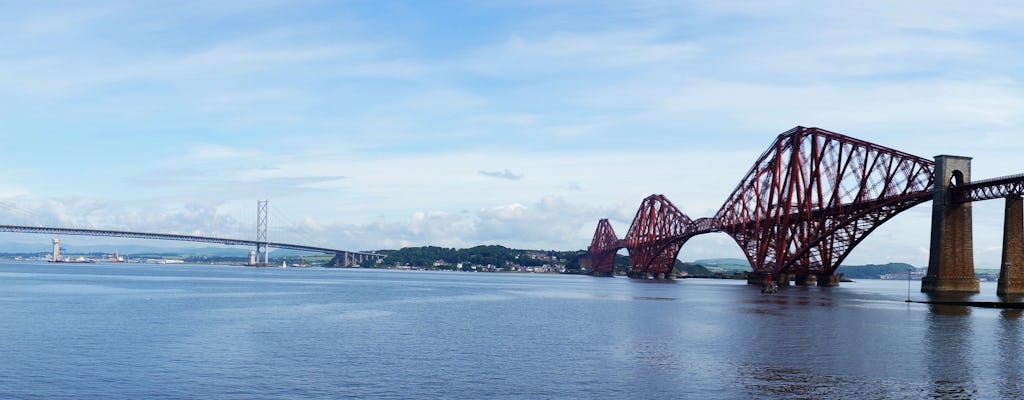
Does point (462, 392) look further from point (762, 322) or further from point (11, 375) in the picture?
point (762, 322)

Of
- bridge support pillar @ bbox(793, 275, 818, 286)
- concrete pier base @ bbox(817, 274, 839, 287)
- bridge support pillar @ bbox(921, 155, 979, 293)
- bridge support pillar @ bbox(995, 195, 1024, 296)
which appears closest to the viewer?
bridge support pillar @ bbox(995, 195, 1024, 296)

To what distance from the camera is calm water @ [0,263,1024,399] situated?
32.0 metres

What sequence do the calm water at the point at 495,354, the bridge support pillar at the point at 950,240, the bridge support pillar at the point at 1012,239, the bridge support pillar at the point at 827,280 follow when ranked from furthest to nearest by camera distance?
1. the bridge support pillar at the point at 827,280
2. the bridge support pillar at the point at 950,240
3. the bridge support pillar at the point at 1012,239
4. the calm water at the point at 495,354

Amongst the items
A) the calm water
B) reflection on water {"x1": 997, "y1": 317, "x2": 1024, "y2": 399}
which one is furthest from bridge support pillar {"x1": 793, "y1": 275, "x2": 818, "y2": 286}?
reflection on water {"x1": 997, "y1": 317, "x2": 1024, "y2": 399}

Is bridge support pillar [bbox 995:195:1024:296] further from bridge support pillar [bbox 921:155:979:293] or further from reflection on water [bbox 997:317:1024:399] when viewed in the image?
reflection on water [bbox 997:317:1024:399]

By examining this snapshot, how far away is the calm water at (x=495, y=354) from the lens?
32000 millimetres

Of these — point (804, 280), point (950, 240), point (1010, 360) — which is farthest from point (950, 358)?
point (804, 280)

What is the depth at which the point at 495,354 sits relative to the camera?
137ft

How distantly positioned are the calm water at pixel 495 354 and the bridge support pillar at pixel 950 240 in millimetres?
24477

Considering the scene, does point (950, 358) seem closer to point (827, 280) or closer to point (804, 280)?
point (827, 280)

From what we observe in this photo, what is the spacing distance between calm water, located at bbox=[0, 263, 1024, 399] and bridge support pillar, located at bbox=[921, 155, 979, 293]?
2448 centimetres

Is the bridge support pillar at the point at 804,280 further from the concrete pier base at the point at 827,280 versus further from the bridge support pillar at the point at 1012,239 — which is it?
the bridge support pillar at the point at 1012,239

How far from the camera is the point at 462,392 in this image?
3138 centimetres

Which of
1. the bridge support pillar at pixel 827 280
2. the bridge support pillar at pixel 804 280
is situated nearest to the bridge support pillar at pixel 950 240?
the bridge support pillar at pixel 827 280
